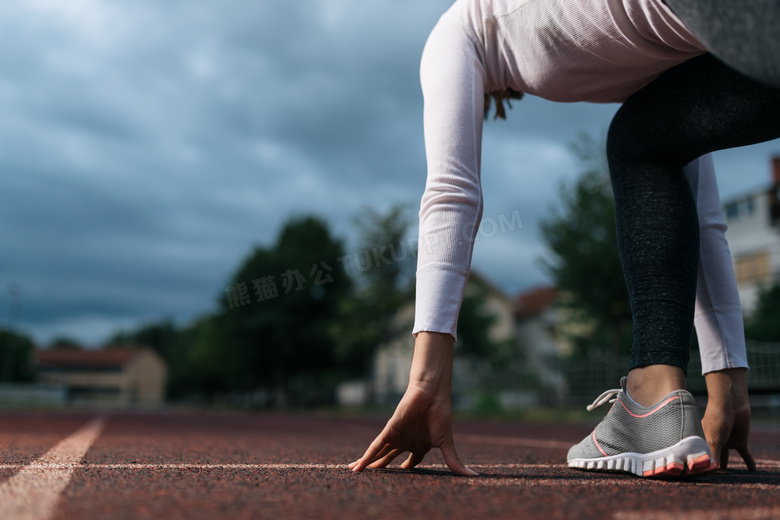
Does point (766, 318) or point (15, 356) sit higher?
point (766, 318)

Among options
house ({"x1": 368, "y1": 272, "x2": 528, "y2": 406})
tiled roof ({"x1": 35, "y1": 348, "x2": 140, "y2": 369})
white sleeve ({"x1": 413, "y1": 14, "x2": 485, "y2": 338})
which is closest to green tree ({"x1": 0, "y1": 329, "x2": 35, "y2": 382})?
tiled roof ({"x1": 35, "y1": 348, "x2": 140, "y2": 369})

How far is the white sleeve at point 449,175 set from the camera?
1.46m

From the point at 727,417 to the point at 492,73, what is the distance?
1.12 meters

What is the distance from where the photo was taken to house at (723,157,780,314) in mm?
27647

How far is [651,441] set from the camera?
1.42m

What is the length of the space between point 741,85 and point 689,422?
778 mm

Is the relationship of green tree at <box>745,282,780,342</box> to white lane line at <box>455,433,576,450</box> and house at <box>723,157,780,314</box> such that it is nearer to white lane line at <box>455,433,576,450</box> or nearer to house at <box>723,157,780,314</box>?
house at <box>723,157,780,314</box>

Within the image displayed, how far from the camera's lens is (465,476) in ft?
4.49

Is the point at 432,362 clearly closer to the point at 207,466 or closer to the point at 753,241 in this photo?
the point at 207,466

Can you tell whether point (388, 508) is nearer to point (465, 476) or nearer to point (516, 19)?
point (465, 476)

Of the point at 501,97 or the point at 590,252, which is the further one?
the point at 590,252

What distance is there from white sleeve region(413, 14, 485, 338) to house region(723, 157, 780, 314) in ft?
97.6

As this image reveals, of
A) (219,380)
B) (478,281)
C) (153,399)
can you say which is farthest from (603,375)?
(153,399)

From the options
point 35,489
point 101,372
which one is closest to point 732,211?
point 35,489
